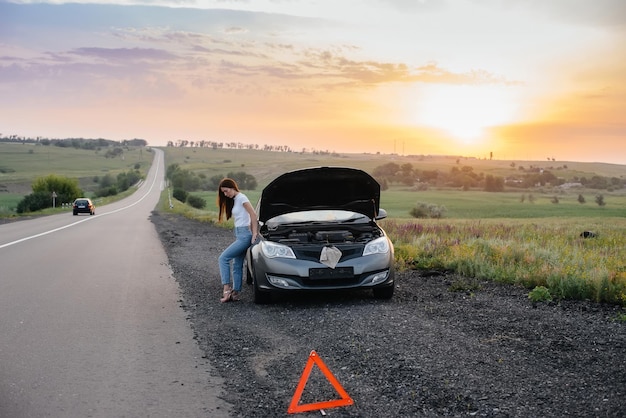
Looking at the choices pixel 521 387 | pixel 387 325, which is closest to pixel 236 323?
pixel 387 325

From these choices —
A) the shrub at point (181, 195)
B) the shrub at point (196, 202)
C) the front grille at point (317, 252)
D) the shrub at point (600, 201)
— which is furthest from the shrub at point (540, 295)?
the shrub at point (600, 201)

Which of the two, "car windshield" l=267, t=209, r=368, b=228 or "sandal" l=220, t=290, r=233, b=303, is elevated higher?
"car windshield" l=267, t=209, r=368, b=228

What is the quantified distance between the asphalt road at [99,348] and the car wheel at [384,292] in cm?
288

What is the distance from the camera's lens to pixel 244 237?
912 centimetres

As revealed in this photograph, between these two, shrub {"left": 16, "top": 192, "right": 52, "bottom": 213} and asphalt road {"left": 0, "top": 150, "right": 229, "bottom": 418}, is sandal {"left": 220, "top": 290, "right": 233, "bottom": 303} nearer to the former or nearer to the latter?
asphalt road {"left": 0, "top": 150, "right": 229, "bottom": 418}

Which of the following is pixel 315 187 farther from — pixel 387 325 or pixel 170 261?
pixel 170 261

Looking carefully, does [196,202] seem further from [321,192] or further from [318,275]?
[318,275]

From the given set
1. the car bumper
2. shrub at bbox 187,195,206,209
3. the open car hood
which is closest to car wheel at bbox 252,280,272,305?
the car bumper

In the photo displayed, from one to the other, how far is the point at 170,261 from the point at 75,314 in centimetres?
655

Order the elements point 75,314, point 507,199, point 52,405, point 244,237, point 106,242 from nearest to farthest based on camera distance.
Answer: point 52,405 < point 75,314 < point 244,237 < point 106,242 < point 507,199

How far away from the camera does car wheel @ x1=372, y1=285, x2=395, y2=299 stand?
8.93 metres

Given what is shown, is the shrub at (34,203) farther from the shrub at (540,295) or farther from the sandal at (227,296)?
the shrub at (540,295)

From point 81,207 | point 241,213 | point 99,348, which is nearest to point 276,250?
point 241,213

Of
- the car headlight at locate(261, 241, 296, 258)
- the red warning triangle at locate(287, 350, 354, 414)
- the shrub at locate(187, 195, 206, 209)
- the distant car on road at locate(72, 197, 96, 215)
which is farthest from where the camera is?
the shrub at locate(187, 195, 206, 209)
